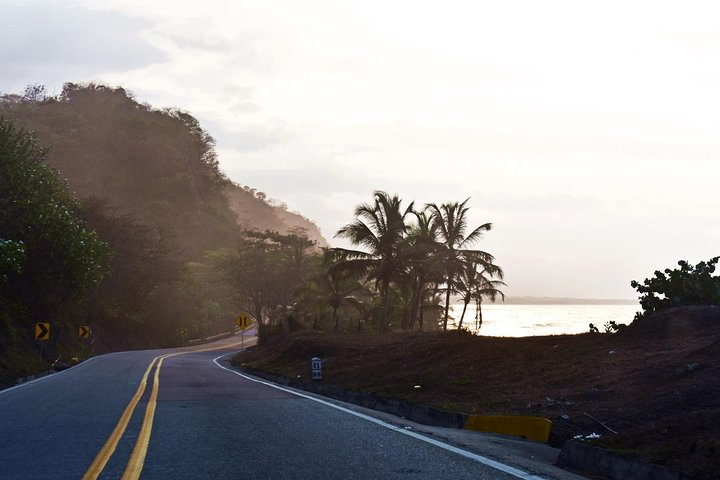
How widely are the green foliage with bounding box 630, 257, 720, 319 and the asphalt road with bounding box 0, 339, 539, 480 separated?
10372 mm

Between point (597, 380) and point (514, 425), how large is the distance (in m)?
2.62

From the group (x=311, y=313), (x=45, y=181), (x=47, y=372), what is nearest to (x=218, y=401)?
(x=47, y=372)

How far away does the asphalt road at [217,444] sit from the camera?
6520mm

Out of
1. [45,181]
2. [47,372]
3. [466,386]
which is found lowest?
[47,372]

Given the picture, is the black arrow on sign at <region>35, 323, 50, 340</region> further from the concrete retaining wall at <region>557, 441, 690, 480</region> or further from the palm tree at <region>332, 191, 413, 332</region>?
the concrete retaining wall at <region>557, 441, 690, 480</region>

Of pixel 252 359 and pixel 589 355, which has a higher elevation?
pixel 589 355

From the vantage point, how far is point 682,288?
1822 cm

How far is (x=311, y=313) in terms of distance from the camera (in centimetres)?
6700

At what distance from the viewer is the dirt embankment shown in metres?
7.34

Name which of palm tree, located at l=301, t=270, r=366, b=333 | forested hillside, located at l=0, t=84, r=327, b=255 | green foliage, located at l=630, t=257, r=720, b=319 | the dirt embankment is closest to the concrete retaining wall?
the dirt embankment

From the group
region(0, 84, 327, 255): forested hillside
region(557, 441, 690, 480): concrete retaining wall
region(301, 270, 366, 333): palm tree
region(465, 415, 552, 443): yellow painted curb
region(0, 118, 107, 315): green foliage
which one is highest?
region(0, 84, 327, 255): forested hillside

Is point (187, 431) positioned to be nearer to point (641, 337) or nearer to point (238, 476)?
point (238, 476)

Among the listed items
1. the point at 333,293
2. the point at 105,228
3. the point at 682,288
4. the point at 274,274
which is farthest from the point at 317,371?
the point at 274,274

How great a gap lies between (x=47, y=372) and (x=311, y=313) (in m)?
37.4
